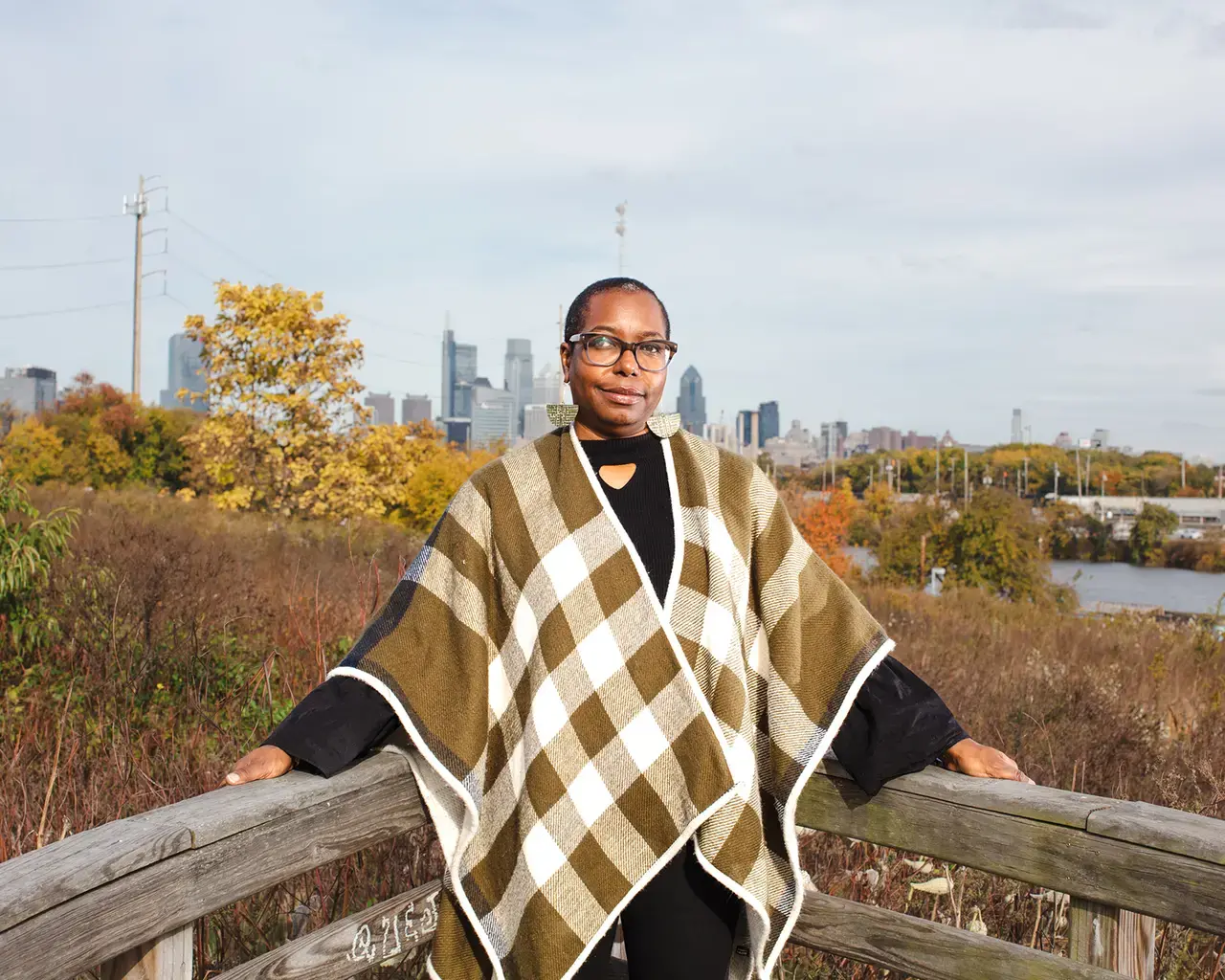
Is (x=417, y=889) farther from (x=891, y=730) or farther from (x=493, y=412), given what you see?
(x=493, y=412)

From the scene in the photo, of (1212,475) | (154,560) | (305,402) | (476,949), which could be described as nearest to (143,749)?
(476,949)

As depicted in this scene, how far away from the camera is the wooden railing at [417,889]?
1246 mm

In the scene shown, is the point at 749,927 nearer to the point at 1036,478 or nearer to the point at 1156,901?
the point at 1156,901

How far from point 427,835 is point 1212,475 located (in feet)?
399

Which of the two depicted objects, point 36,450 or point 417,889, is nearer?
point 417,889

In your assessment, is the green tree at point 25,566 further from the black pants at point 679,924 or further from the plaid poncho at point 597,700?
the black pants at point 679,924

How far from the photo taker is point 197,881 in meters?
1.41

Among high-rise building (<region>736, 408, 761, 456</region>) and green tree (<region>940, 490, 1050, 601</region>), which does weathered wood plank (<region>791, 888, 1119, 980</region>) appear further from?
high-rise building (<region>736, 408, 761, 456</region>)

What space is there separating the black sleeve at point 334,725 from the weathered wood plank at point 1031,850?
0.77 meters

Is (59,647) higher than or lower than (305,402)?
lower

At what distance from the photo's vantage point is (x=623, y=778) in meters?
1.75

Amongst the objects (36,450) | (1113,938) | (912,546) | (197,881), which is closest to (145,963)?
(197,881)

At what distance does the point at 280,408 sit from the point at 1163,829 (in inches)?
613

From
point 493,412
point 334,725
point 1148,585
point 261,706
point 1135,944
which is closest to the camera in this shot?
point 1135,944
